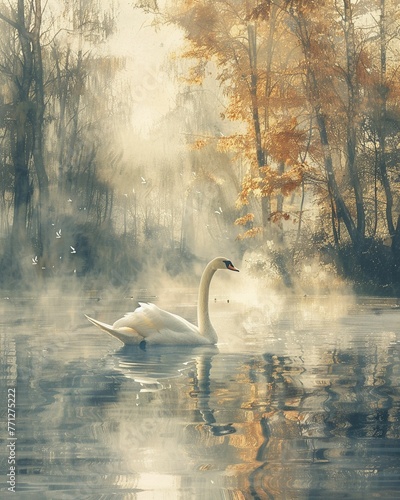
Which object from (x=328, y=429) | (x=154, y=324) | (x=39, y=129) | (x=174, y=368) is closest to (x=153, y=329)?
(x=154, y=324)

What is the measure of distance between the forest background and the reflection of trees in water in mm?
14205

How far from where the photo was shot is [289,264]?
27.4 meters

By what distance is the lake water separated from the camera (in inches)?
219

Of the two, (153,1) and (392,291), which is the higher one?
(153,1)

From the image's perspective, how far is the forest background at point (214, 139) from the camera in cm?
2639

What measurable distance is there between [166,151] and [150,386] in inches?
1303

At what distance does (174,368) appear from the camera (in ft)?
37.0

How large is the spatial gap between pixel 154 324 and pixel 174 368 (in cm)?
195

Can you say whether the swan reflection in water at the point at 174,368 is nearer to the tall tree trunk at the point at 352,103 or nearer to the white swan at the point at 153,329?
the white swan at the point at 153,329

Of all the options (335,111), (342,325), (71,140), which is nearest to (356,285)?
(335,111)

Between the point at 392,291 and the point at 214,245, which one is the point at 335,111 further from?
the point at 214,245
